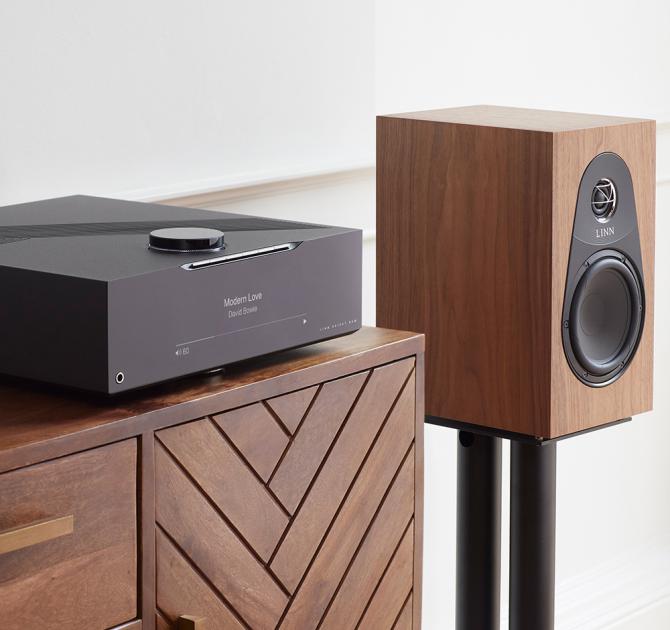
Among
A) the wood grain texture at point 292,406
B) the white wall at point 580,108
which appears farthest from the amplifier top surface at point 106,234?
the white wall at point 580,108

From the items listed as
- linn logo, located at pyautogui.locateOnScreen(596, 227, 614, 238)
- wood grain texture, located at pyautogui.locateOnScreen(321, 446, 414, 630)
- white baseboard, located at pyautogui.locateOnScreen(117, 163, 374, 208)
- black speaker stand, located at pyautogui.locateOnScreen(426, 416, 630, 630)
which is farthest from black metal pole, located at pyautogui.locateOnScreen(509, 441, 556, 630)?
white baseboard, located at pyautogui.locateOnScreen(117, 163, 374, 208)

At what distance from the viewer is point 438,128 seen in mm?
1447

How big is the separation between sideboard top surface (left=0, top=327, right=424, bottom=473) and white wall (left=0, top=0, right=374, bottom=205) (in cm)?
46

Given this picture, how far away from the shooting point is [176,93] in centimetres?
150

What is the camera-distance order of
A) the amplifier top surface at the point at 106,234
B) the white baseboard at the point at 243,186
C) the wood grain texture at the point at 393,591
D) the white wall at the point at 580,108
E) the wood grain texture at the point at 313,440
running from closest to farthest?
the amplifier top surface at the point at 106,234, the wood grain texture at the point at 313,440, the wood grain texture at the point at 393,591, the white baseboard at the point at 243,186, the white wall at the point at 580,108

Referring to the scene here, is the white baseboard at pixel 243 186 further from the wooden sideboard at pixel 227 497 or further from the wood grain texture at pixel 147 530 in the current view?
the wood grain texture at pixel 147 530

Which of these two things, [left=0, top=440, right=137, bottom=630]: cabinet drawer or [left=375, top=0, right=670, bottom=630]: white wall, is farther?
[left=375, top=0, right=670, bottom=630]: white wall

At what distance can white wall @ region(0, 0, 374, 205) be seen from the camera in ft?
4.42

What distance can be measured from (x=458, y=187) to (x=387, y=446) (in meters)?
0.42

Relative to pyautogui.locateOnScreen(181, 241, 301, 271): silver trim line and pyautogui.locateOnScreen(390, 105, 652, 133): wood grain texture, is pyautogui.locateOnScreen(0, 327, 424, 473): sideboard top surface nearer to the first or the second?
pyautogui.locateOnScreen(181, 241, 301, 271): silver trim line

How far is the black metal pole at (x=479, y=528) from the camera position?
5.10 ft

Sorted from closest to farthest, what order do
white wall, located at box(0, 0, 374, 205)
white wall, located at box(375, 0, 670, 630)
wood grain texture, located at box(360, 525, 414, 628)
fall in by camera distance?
wood grain texture, located at box(360, 525, 414, 628), white wall, located at box(0, 0, 374, 205), white wall, located at box(375, 0, 670, 630)

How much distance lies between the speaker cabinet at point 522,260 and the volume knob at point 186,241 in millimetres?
500

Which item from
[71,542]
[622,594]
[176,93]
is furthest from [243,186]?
[622,594]
